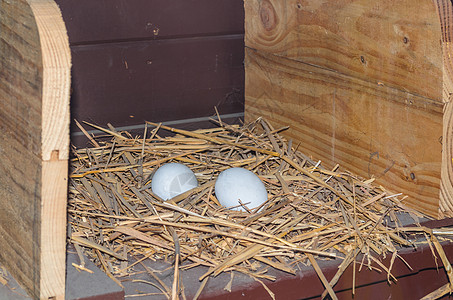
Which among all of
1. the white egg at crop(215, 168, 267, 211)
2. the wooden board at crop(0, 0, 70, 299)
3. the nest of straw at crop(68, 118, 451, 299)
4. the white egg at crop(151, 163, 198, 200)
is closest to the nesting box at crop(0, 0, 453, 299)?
the wooden board at crop(0, 0, 70, 299)

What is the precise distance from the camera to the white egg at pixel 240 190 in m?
1.84

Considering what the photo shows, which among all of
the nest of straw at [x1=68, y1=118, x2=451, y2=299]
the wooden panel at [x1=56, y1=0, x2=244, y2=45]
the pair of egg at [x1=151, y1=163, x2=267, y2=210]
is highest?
the wooden panel at [x1=56, y1=0, x2=244, y2=45]

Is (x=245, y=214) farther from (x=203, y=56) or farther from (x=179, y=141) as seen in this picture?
(x=203, y=56)

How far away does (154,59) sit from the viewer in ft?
8.09

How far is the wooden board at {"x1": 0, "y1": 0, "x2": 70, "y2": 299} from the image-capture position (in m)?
1.18

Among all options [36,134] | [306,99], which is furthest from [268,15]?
[36,134]

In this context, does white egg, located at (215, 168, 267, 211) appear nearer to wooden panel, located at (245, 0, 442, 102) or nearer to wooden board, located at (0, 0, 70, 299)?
wooden panel, located at (245, 0, 442, 102)

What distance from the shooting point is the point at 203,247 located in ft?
5.34

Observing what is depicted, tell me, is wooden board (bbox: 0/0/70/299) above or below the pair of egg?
above

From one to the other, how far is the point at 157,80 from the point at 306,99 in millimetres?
562

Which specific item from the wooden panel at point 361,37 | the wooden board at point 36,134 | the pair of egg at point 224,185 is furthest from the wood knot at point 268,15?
the wooden board at point 36,134

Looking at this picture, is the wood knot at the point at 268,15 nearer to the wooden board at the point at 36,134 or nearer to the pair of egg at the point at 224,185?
the pair of egg at the point at 224,185

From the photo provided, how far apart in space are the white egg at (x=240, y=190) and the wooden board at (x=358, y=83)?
40cm

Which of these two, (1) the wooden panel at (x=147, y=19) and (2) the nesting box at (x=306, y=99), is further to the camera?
(1) the wooden panel at (x=147, y=19)
